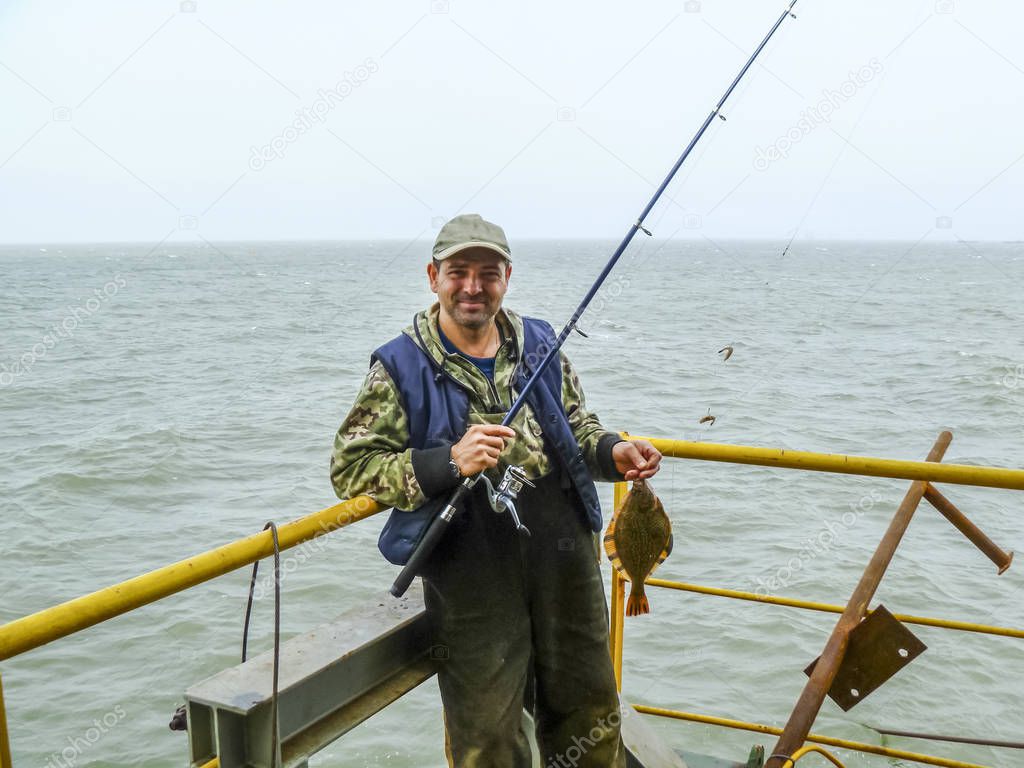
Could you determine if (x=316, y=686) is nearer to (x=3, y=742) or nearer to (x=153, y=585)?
(x=153, y=585)

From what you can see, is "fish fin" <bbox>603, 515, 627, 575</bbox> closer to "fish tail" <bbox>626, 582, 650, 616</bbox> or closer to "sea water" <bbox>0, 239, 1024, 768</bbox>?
"fish tail" <bbox>626, 582, 650, 616</bbox>

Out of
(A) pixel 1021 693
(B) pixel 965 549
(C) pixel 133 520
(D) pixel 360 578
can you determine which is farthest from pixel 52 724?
(B) pixel 965 549

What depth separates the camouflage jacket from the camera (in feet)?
8.43

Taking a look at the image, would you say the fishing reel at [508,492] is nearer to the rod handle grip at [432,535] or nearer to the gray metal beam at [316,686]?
the rod handle grip at [432,535]

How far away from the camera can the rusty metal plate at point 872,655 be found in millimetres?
3473

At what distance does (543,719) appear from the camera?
289 cm

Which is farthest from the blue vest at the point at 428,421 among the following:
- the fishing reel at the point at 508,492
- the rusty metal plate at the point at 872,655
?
the rusty metal plate at the point at 872,655

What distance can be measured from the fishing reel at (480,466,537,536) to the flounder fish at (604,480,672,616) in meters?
0.56

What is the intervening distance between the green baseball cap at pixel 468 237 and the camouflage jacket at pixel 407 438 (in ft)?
0.65

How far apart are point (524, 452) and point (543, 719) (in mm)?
828

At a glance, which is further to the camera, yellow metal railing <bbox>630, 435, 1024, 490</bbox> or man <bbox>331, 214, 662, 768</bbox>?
yellow metal railing <bbox>630, 435, 1024, 490</bbox>

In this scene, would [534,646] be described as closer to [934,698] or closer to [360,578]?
[934,698]

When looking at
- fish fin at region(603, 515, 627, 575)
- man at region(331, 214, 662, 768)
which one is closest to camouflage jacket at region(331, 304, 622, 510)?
man at region(331, 214, 662, 768)

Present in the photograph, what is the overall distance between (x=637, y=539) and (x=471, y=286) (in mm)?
1035
